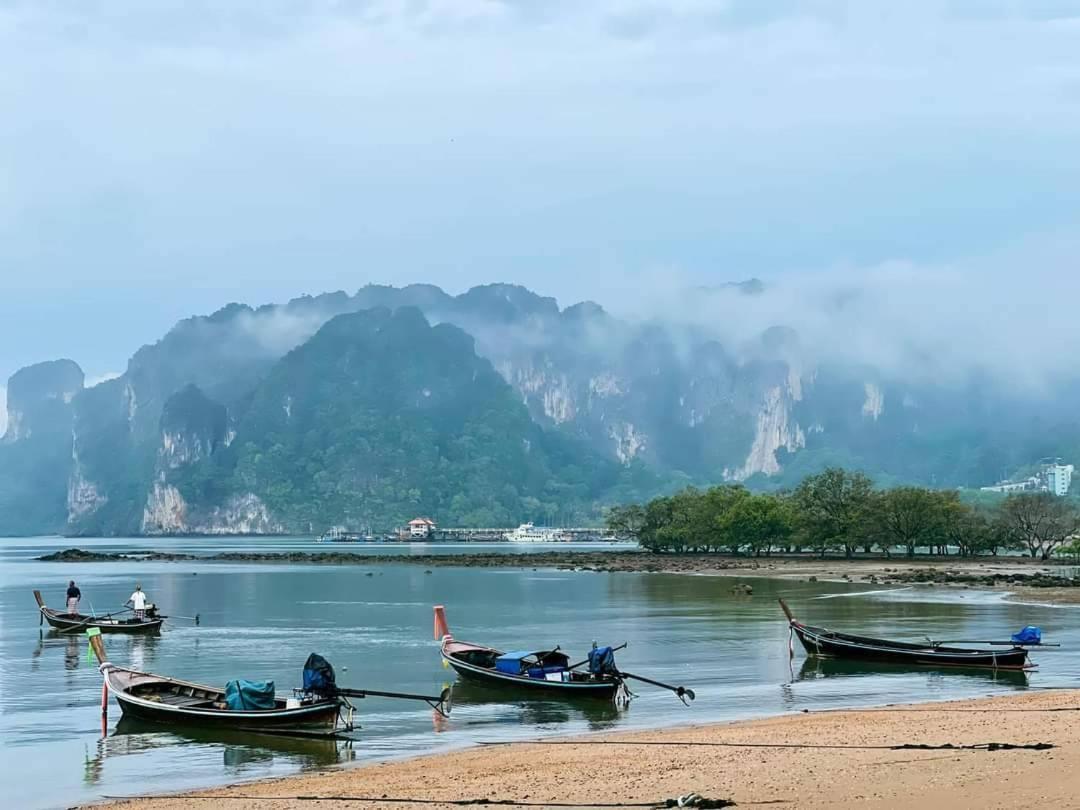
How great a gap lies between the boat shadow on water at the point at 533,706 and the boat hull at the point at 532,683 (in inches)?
3.8

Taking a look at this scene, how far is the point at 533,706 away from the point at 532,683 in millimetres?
719

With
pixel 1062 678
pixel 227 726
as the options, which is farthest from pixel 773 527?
pixel 227 726

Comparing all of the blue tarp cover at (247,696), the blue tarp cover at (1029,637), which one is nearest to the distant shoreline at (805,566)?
the blue tarp cover at (1029,637)

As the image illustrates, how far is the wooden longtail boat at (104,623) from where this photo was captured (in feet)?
130

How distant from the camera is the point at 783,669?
28.7 m

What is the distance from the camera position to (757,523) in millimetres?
98312

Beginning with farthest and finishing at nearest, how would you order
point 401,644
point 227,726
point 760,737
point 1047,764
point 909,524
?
point 909,524
point 401,644
point 227,726
point 760,737
point 1047,764

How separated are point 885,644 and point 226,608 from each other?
32.2m

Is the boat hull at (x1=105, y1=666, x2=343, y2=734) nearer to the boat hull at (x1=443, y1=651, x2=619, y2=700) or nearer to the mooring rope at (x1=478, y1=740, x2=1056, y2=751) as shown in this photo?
the mooring rope at (x1=478, y1=740, x2=1056, y2=751)

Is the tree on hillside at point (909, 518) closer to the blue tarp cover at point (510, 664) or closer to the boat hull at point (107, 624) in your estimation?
the boat hull at point (107, 624)

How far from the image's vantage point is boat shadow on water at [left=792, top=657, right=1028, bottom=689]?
27.1 metres

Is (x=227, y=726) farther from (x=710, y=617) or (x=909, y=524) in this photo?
(x=909, y=524)

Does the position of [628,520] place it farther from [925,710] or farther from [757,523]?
[925,710]

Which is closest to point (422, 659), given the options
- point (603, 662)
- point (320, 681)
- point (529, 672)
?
point (529, 672)
